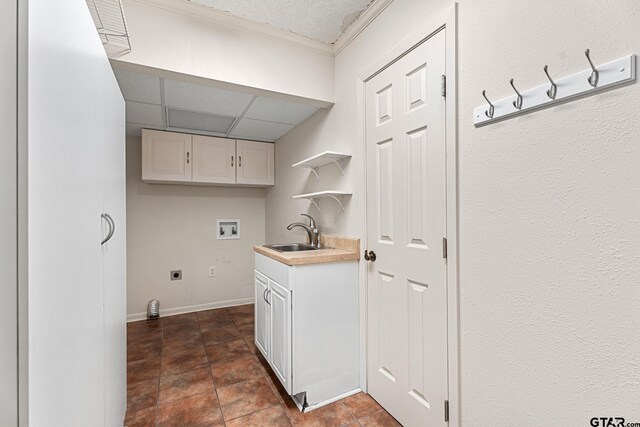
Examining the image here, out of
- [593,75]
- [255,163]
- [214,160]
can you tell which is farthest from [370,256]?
[214,160]

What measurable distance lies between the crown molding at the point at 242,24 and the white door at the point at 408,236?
0.63 m

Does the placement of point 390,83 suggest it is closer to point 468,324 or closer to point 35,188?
point 468,324

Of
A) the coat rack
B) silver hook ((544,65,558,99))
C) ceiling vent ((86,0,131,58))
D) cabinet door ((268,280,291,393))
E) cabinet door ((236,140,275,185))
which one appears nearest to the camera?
the coat rack

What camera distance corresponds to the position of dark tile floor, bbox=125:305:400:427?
63.4 inches

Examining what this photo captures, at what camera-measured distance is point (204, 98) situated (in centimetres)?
237

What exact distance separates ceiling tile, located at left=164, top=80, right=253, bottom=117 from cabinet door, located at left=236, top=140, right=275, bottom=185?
806mm

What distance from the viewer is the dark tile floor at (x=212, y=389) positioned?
63.4 inches

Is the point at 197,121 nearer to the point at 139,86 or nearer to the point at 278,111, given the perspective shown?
the point at 139,86

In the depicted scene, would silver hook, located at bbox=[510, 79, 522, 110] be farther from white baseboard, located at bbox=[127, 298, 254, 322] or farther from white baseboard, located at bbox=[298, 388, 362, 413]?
white baseboard, located at bbox=[127, 298, 254, 322]

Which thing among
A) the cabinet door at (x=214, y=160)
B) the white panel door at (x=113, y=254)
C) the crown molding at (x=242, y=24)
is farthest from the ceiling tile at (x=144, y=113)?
the white panel door at (x=113, y=254)

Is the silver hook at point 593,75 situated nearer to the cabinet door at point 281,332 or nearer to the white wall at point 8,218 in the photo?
the white wall at point 8,218

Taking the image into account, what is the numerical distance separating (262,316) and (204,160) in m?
1.95

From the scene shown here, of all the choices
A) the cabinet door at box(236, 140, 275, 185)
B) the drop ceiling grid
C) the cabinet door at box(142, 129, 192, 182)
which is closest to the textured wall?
the drop ceiling grid

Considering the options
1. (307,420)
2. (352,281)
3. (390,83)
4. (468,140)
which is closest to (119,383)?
(307,420)
